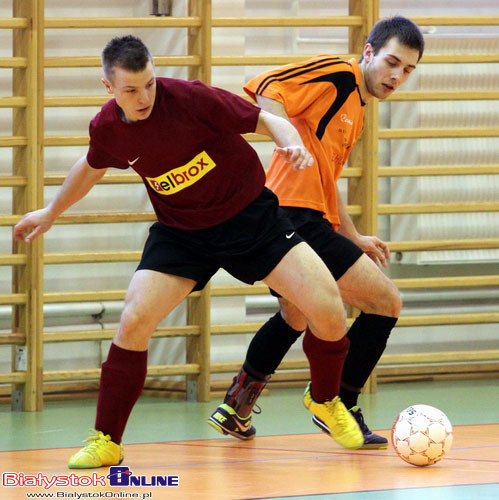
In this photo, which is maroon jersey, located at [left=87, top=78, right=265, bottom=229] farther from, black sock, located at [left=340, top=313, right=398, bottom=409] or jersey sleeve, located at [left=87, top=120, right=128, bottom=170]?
black sock, located at [left=340, top=313, right=398, bottom=409]

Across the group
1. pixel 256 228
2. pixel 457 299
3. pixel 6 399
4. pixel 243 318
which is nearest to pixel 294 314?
pixel 256 228

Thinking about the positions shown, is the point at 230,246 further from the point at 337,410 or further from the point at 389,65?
the point at 389,65

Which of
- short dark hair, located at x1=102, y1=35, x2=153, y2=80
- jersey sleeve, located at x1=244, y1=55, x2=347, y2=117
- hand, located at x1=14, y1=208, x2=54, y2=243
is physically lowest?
hand, located at x1=14, y1=208, x2=54, y2=243

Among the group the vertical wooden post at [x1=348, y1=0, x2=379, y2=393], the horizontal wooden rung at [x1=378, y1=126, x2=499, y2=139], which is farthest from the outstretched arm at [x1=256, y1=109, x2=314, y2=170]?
the horizontal wooden rung at [x1=378, y1=126, x2=499, y2=139]

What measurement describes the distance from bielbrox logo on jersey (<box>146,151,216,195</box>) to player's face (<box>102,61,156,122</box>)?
0.71ft

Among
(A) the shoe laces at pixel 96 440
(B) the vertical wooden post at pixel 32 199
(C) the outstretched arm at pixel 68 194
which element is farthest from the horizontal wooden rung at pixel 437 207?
(A) the shoe laces at pixel 96 440

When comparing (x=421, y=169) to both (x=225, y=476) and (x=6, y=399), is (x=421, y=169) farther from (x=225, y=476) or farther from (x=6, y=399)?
(x=225, y=476)

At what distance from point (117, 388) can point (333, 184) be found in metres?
1.21

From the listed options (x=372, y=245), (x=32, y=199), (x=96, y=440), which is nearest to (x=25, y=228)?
(x=96, y=440)

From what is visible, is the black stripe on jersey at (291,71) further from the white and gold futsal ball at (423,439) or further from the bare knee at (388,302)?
the white and gold futsal ball at (423,439)

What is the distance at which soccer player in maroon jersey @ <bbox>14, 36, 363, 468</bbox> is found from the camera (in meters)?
3.50

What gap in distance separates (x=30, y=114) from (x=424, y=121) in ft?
7.92

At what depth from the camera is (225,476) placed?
3.41 metres

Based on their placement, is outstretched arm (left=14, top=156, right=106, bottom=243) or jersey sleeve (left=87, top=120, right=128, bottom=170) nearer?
jersey sleeve (left=87, top=120, right=128, bottom=170)
